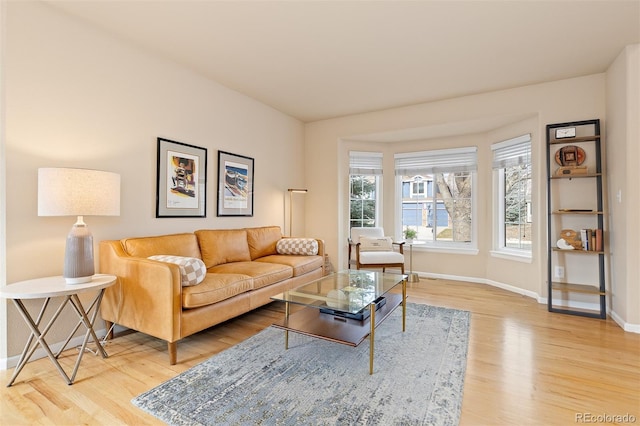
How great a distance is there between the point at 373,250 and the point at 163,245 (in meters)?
3.00

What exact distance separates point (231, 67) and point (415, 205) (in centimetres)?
364

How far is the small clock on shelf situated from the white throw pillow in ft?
8.22

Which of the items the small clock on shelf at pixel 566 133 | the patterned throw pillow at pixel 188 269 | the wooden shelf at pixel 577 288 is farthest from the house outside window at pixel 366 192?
the patterned throw pillow at pixel 188 269

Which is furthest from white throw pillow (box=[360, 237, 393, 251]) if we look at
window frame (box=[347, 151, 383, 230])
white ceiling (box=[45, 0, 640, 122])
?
white ceiling (box=[45, 0, 640, 122])

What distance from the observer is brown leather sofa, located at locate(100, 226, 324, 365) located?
2145 millimetres

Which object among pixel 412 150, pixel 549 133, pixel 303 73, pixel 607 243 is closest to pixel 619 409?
pixel 607 243

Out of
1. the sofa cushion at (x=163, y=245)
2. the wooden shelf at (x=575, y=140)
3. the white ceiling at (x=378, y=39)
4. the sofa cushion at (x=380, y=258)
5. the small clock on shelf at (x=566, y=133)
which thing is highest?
the white ceiling at (x=378, y=39)

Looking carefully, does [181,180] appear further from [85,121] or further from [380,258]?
[380,258]

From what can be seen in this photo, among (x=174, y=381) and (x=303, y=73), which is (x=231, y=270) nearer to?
(x=174, y=381)

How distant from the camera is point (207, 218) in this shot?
3.61 metres

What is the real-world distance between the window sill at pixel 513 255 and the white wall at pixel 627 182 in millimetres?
962

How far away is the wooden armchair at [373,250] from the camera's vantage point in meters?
4.36

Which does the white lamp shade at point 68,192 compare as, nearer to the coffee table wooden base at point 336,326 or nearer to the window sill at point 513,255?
the coffee table wooden base at point 336,326

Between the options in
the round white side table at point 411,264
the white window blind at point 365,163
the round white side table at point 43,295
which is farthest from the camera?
the white window blind at point 365,163
